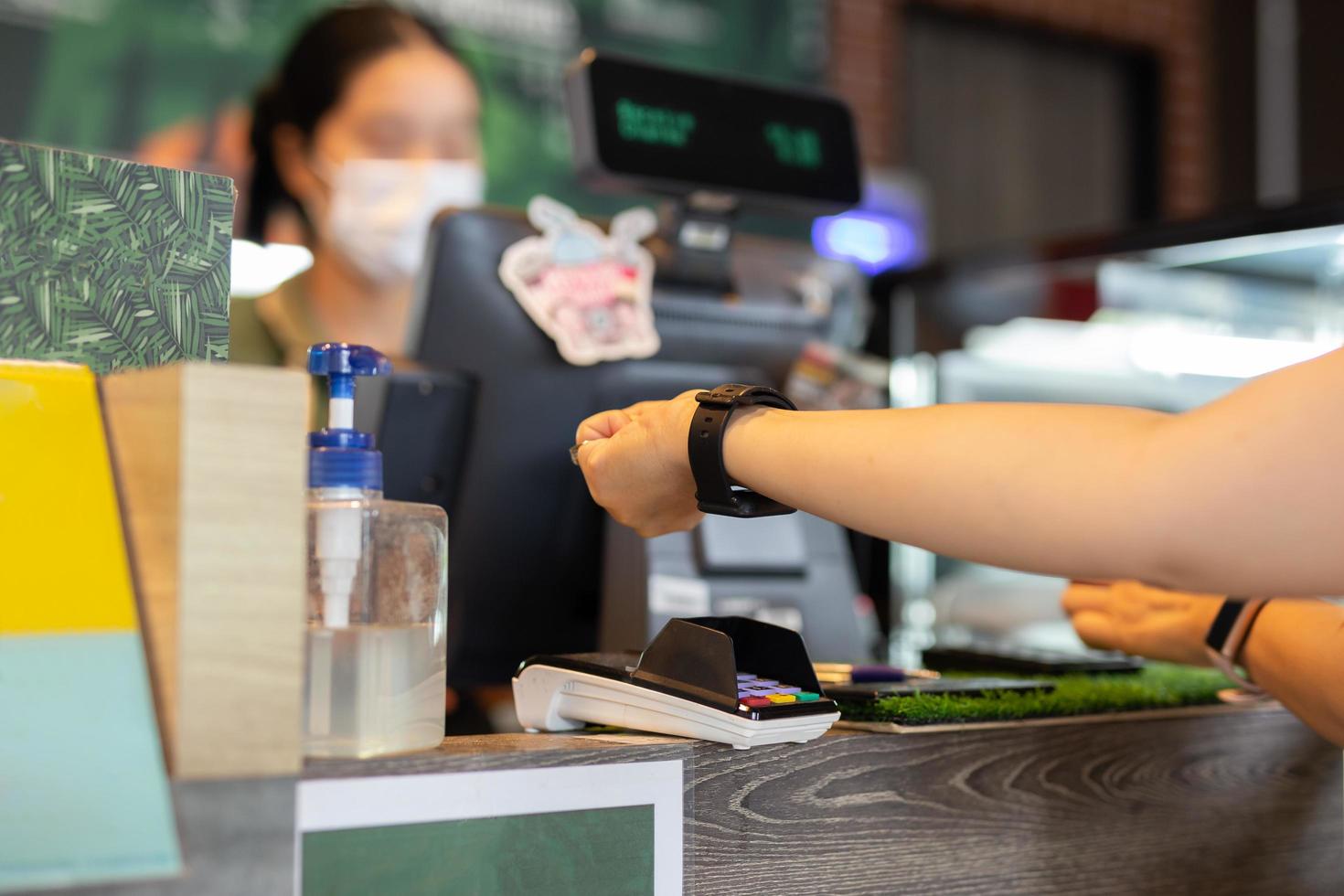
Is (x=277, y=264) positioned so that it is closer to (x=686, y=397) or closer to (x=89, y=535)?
(x=686, y=397)

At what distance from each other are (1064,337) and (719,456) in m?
1.45

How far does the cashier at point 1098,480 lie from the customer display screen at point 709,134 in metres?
0.50

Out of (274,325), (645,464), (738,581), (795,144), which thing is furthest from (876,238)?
(645,464)

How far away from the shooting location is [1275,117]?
5043 millimetres

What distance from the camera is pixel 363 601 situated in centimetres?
73

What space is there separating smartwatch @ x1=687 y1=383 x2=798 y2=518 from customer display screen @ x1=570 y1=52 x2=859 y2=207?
0.47m

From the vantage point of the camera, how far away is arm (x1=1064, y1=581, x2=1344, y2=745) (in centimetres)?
101

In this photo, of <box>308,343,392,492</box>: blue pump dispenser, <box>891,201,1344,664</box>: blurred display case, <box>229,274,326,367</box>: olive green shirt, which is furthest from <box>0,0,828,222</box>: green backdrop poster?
<box>308,343,392,492</box>: blue pump dispenser

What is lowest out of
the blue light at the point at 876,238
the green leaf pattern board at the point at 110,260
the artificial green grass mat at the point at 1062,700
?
the artificial green grass mat at the point at 1062,700

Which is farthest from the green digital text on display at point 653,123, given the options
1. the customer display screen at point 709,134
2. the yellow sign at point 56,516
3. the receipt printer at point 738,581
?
the yellow sign at point 56,516

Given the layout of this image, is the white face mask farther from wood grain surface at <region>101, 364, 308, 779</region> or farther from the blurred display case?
wood grain surface at <region>101, 364, 308, 779</region>

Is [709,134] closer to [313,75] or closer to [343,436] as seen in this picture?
[343,436]

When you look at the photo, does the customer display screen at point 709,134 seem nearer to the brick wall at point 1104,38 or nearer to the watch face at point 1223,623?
the watch face at point 1223,623

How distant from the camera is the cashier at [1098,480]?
0.66 m
